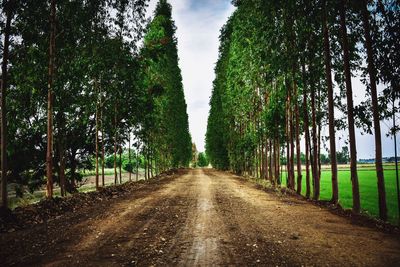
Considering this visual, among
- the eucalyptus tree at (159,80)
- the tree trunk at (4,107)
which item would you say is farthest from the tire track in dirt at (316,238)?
the eucalyptus tree at (159,80)

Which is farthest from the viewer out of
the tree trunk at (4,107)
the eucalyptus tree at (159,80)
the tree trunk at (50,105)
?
the eucalyptus tree at (159,80)

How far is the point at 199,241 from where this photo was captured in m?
6.74

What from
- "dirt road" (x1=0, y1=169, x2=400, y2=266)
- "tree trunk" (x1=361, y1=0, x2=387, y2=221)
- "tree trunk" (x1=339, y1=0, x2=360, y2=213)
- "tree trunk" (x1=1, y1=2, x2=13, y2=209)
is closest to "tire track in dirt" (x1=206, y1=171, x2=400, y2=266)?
"dirt road" (x1=0, y1=169, x2=400, y2=266)

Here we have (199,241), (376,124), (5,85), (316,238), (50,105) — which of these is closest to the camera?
(199,241)

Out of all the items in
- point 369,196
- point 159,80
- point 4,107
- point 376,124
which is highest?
point 159,80

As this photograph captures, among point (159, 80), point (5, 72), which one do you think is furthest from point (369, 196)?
point (5, 72)

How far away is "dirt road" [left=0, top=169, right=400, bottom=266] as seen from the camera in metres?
5.54

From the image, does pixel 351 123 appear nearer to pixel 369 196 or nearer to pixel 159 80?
pixel 369 196

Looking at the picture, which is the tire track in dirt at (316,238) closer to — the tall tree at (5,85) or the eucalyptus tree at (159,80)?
the tall tree at (5,85)

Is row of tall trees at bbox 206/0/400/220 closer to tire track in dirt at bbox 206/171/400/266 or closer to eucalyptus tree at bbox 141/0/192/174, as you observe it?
tire track in dirt at bbox 206/171/400/266

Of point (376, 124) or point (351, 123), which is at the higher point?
point (351, 123)

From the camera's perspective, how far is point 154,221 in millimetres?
9031

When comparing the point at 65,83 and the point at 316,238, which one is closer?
the point at 316,238

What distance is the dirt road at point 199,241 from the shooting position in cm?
554
